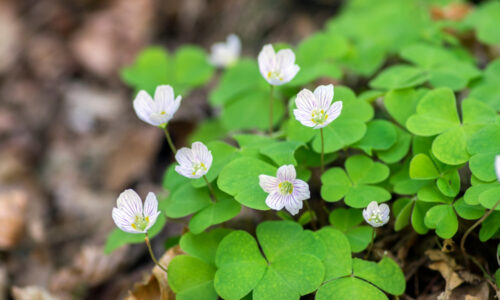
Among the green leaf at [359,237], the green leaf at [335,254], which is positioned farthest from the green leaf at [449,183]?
the green leaf at [335,254]

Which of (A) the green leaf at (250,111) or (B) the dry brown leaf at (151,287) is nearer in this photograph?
(B) the dry brown leaf at (151,287)

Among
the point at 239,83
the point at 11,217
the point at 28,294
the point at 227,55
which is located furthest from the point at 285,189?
the point at 11,217

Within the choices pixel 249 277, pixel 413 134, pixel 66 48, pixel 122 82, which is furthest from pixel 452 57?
pixel 66 48

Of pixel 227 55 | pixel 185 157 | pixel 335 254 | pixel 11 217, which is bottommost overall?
pixel 11 217

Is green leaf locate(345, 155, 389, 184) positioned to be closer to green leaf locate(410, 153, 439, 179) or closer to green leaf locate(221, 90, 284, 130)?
green leaf locate(410, 153, 439, 179)

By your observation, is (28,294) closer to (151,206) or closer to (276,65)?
(151,206)

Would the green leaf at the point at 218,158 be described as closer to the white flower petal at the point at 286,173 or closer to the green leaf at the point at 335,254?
the white flower petal at the point at 286,173
